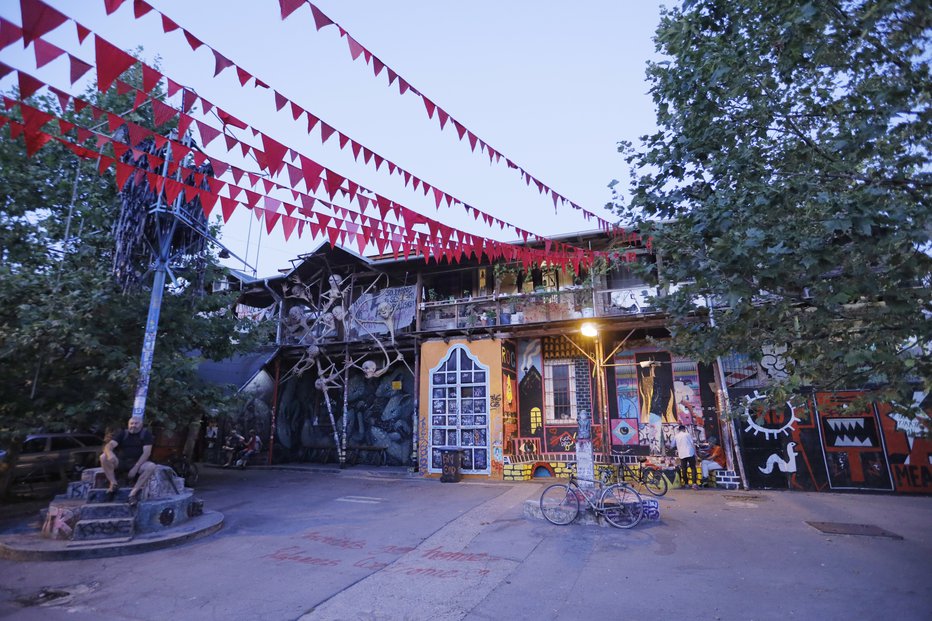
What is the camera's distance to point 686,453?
474 inches

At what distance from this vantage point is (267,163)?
4754 millimetres

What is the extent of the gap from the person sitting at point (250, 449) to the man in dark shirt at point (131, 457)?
998 cm

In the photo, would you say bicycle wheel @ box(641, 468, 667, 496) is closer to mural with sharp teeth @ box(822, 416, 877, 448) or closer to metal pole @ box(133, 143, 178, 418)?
mural with sharp teeth @ box(822, 416, 877, 448)

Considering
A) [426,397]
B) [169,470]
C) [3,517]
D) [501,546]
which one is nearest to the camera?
[501,546]

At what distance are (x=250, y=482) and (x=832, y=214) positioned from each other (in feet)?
48.8

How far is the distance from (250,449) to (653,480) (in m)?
13.9

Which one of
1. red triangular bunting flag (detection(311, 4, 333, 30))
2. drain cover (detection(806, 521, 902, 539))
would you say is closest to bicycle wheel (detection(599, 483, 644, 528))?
drain cover (detection(806, 521, 902, 539))

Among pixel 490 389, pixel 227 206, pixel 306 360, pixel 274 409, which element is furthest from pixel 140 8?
pixel 274 409

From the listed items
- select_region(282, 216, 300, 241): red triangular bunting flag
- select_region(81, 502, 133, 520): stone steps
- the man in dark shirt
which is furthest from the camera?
the man in dark shirt

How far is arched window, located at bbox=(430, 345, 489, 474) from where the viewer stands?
1440 cm

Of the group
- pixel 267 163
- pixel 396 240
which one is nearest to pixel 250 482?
pixel 396 240

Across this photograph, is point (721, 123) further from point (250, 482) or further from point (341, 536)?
point (250, 482)

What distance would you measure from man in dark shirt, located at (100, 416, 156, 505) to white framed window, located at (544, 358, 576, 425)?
10411 mm

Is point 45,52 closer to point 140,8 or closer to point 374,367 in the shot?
point 140,8
